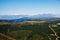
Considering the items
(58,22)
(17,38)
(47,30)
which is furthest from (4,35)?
(58,22)

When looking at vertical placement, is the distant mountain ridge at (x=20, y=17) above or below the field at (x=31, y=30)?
above

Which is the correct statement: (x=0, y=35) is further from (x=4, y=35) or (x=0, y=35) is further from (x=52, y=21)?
(x=52, y=21)

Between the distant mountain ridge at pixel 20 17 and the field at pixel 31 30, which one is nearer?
the field at pixel 31 30

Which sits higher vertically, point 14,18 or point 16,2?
point 16,2

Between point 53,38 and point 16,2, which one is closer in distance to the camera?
point 53,38

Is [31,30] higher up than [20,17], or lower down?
lower down

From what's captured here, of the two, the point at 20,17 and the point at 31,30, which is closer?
the point at 31,30

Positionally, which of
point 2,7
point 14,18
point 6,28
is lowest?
point 6,28
